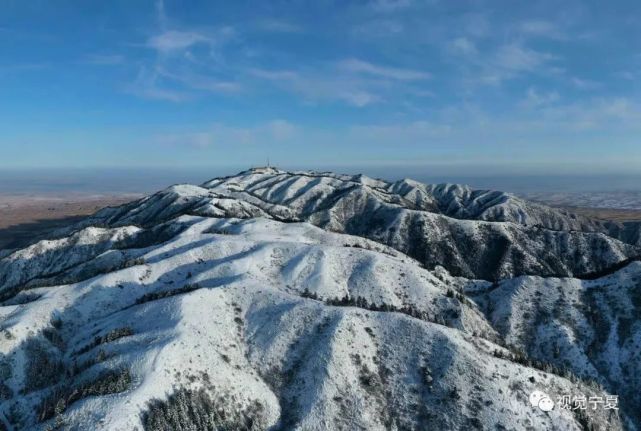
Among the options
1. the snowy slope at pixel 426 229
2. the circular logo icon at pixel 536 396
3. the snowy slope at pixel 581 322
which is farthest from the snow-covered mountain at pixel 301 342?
the snowy slope at pixel 426 229

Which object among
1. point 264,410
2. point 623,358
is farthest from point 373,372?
point 623,358

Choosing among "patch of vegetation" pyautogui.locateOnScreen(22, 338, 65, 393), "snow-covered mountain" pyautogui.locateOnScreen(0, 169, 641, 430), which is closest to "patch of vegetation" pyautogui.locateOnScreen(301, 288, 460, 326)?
"snow-covered mountain" pyautogui.locateOnScreen(0, 169, 641, 430)

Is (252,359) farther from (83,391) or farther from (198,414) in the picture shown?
(83,391)

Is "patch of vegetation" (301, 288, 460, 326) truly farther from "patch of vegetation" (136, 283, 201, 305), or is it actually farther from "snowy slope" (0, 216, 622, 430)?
Answer: "patch of vegetation" (136, 283, 201, 305)

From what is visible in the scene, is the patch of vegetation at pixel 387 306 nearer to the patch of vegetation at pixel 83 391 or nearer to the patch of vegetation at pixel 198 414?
the patch of vegetation at pixel 198 414

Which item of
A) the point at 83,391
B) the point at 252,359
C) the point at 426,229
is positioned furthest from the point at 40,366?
the point at 426,229
